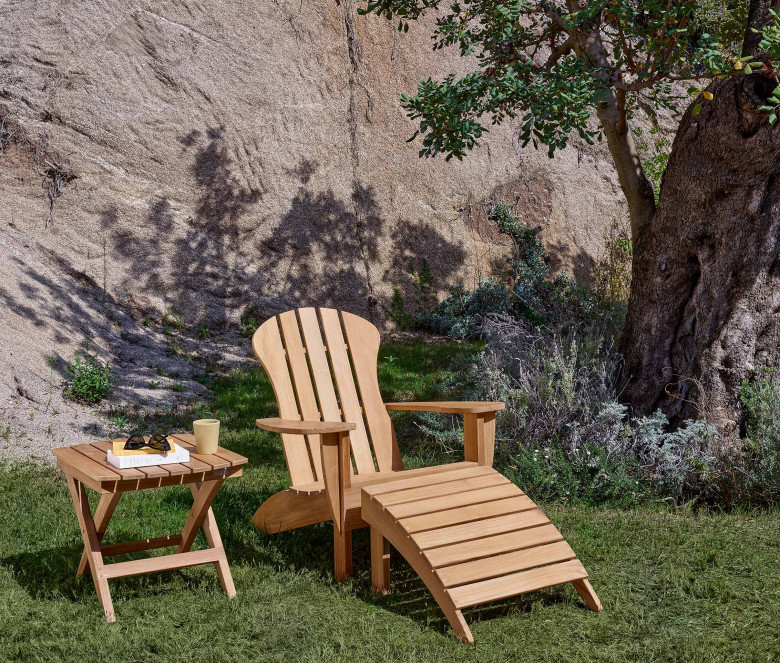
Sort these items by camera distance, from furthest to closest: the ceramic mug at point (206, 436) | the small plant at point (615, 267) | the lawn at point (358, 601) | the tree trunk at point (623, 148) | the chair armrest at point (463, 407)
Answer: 1. the small plant at point (615, 267)
2. the tree trunk at point (623, 148)
3. the chair armrest at point (463, 407)
4. the ceramic mug at point (206, 436)
5. the lawn at point (358, 601)

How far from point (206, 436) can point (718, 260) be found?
316 cm

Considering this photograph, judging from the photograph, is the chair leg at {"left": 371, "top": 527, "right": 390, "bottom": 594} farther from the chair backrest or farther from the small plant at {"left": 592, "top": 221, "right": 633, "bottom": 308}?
the small plant at {"left": 592, "top": 221, "right": 633, "bottom": 308}

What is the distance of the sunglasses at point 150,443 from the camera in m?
3.05

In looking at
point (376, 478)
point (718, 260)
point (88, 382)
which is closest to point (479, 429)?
point (376, 478)

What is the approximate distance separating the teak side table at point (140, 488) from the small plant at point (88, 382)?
2740mm

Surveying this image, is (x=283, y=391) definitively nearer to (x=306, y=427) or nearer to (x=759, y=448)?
(x=306, y=427)

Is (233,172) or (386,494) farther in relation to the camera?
(233,172)

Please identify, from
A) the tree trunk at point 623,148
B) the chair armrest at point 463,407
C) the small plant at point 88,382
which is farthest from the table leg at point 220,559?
the tree trunk at point 623,148

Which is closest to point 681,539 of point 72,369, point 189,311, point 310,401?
point 310,401

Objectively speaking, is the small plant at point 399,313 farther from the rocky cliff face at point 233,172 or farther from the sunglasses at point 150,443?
the sunglasses at point 150,443

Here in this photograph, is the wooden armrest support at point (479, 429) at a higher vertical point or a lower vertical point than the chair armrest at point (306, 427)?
lower

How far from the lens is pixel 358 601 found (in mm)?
3162

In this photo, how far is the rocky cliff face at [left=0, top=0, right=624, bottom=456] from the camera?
8.23 metres

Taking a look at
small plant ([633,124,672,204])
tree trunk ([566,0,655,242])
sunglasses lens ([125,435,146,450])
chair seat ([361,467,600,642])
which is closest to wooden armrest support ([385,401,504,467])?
chair seat ([361,467,600,642])
